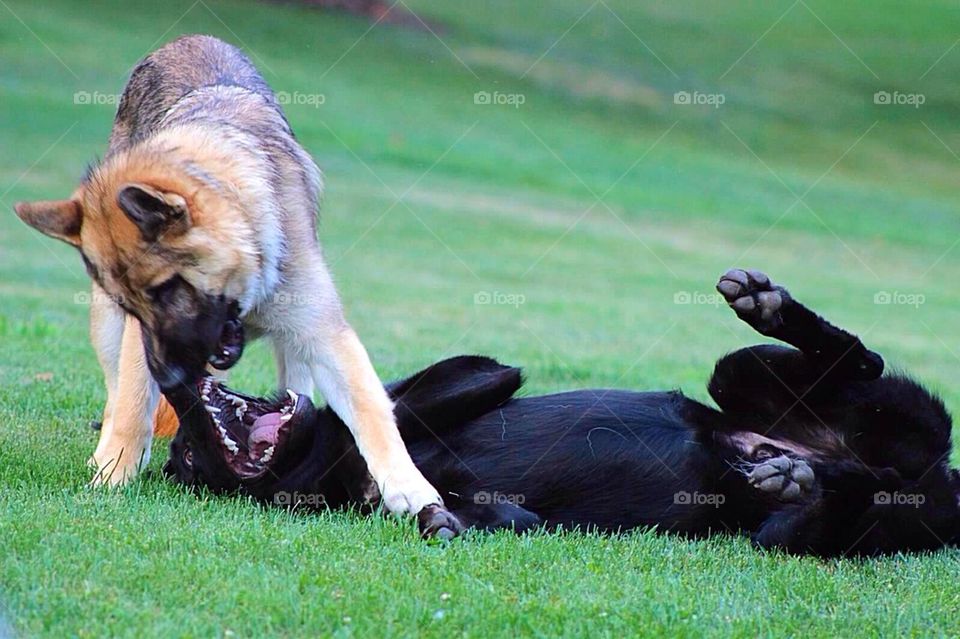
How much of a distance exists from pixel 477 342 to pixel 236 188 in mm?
5010

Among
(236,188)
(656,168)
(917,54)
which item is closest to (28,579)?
(236,188)

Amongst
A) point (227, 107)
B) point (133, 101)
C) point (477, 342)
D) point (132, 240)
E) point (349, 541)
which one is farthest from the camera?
point (477, 342)

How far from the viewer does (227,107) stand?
6.31 meters

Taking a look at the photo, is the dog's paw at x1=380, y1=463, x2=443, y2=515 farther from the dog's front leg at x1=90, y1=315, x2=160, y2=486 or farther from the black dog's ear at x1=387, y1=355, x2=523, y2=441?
the dog's front leg at x1=90, y1=315, x2=160, y2=486

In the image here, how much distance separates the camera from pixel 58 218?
5020mm

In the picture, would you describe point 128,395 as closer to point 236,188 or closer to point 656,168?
point 236,188

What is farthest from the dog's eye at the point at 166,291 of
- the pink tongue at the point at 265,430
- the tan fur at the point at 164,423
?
the tan fur at the point at 164,423

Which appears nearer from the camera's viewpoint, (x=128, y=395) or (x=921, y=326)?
(x=128, y=395)

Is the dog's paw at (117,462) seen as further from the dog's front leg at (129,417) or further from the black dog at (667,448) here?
the black dog at (667,448)

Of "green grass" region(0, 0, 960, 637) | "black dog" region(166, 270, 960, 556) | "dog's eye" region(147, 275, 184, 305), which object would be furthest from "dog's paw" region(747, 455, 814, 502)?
"dog's eye" region(147, 275, 184, 305)

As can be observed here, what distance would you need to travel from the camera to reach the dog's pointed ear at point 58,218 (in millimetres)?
5023

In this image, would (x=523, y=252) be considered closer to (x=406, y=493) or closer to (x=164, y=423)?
(x=164, y=423)

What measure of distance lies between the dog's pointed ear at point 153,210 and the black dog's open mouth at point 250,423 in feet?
2.35

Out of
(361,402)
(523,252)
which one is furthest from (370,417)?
(523,252)
